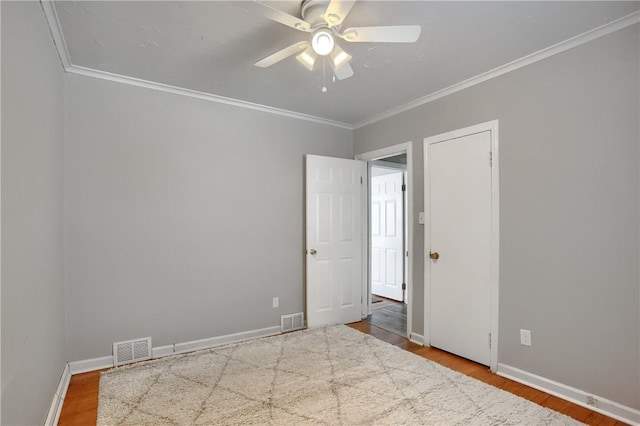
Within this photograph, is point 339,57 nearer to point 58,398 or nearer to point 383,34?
point 383,34

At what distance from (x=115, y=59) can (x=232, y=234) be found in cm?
180

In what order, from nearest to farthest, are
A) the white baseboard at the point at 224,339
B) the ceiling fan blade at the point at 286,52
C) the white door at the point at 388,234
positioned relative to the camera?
1. the ceiling fan blade at the point at 286,52
2. the white baseboard at the point at 224,339
3. the white door at the point at 388,234

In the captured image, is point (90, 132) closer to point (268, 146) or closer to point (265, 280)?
point (268, 146)

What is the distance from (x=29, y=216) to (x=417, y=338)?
3322 mm

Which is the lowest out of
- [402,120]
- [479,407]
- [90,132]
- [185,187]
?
[479,407]

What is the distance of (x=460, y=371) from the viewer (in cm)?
270

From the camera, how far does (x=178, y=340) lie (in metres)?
3.08

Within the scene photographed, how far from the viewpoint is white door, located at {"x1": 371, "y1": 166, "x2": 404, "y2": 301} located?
5.25 meters

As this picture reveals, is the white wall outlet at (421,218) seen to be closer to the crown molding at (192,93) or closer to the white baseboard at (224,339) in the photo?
the crown molding at (192,93)

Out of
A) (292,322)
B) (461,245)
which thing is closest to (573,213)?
(461,245)

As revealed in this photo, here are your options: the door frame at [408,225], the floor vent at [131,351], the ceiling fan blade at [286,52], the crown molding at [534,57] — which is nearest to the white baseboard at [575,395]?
the door frame at [408,225]

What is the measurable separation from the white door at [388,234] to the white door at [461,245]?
1983mm

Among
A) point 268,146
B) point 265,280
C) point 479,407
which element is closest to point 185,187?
point 268,146

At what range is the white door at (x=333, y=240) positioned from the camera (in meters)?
3.81
